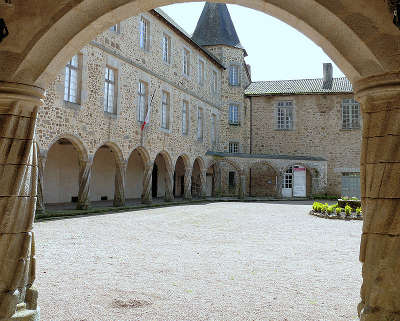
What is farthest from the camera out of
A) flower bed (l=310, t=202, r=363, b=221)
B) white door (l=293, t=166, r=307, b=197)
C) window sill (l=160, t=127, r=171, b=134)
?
white door (l=293, t=166, r=307, b=197)

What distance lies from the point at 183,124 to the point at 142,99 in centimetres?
376

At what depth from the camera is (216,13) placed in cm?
2461

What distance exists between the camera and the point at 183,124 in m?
18.1

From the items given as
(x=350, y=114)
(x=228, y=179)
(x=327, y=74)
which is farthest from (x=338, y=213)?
(x=327, y=74)

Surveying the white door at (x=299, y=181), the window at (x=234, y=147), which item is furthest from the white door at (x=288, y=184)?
the window at (x=234, y=147)

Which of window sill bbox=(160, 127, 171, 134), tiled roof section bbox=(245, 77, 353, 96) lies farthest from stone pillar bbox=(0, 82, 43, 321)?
tiled roof section bbox=(245, 77, 353, 96)

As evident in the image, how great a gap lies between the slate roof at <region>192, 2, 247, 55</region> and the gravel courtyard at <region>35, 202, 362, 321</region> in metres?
18.1

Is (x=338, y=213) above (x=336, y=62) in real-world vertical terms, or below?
below

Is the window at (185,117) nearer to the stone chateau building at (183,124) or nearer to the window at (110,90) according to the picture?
the stone chateau building at (183,124)

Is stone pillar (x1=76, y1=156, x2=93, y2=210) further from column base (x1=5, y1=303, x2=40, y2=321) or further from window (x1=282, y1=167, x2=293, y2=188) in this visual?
window (x1=282, y1=167, x2=293, y2=188)

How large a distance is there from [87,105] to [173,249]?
700 centimetres

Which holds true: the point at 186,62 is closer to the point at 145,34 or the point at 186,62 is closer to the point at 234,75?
the point at 145,34

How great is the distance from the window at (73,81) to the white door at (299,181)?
14.7 metres

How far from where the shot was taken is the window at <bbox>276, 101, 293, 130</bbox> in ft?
79.4
